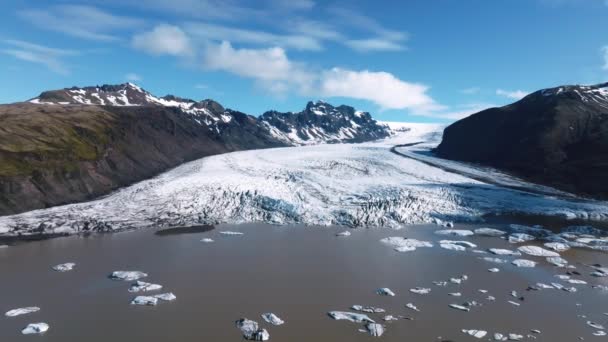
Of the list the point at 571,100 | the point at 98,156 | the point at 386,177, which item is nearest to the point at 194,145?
the point at 98,156

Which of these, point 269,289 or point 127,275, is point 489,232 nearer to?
point 269,289

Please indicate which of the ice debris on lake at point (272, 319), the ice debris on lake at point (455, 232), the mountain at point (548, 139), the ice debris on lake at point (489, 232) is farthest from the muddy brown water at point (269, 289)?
the mountain at point (548, 139)

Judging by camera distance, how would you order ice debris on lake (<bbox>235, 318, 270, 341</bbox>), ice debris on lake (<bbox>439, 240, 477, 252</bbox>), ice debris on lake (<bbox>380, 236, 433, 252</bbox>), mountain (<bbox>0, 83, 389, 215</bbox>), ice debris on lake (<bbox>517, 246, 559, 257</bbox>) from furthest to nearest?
mountain (<bbox>0, 83, 389, 215</bbox>) < ice debris on lake (<bbox>439, 240, 477, 252</bbox>) < ice debris on lake (<bbox>380, 236, 433, 252</bbox>) < ice debris on lake (<bbox>517, 246, 559, 257</bbox>) < ice debris on lake (<bbox>235, 318, 270, 341</bbox>)

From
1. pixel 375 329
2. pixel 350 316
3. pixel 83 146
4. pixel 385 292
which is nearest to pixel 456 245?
pixel 385 292

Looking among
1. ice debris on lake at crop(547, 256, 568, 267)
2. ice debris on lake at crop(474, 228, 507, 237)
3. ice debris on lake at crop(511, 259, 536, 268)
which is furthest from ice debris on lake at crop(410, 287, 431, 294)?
ice debris on lake at crop(474, 228, 507, 237)

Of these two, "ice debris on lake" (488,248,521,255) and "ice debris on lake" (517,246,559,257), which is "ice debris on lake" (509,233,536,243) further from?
"ice debris on lake" (488,248,521,255)
